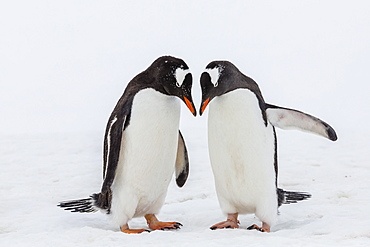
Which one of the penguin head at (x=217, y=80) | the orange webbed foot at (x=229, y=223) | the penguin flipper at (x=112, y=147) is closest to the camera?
the penguin head at (x=217, y=80)

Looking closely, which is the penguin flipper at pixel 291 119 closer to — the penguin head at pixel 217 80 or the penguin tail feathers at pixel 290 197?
the penguin head at pixel 217 80

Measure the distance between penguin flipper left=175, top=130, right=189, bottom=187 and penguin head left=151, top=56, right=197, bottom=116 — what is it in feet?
1.99

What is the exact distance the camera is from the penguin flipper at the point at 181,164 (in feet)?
13.8

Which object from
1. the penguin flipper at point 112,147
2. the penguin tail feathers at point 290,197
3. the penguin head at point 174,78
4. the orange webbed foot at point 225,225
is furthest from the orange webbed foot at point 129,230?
the penguin tail feathers at point 290,197

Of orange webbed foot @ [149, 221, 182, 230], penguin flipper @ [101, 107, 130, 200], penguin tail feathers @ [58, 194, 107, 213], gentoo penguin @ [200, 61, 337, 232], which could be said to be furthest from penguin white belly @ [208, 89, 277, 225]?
penguin tail feathers @ [58, 194, 107, 213]

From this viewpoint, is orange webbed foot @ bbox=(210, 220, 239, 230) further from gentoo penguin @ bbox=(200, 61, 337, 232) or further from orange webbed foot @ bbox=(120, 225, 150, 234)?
orange webbed foot @ bbox=(120, 225, 150, 234)

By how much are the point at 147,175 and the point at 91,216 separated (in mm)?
787

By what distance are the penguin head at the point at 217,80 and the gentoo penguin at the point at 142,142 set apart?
110 mm

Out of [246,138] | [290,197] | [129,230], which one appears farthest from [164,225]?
[290,197]

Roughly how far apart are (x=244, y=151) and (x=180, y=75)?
0.58 metres

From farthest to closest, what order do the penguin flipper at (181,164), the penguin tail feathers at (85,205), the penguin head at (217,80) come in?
the penguin flipper at (181,164) < the penguin tail feathers at (85,205) < the penguin head at (217,80)

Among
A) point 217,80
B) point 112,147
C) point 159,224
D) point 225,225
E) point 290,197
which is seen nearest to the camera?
point 217,80

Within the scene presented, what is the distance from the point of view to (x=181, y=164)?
427cm

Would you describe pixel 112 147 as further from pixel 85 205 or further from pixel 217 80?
pixel 217 80
